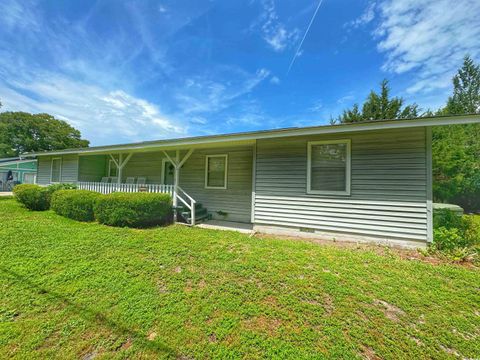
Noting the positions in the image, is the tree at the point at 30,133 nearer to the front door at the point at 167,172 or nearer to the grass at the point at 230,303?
the front door at the point at 167,172

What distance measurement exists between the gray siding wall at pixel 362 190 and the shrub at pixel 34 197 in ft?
31.2

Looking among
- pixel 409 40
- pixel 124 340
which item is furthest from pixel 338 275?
pixel 409 40

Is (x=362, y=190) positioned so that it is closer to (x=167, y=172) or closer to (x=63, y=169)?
(x=167, y=172)

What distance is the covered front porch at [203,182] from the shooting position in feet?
24.1

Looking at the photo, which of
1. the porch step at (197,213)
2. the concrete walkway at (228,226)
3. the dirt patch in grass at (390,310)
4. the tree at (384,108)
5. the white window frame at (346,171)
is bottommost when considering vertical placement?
the dirt patch in grass at (390,310)

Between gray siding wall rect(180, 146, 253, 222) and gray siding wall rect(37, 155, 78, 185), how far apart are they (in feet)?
25.0

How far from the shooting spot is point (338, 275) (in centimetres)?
338

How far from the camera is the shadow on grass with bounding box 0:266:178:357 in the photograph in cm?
208

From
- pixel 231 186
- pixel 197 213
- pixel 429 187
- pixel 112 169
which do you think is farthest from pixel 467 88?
pixel 112 169

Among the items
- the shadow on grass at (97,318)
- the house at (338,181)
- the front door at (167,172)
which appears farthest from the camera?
the front door at (167,172)

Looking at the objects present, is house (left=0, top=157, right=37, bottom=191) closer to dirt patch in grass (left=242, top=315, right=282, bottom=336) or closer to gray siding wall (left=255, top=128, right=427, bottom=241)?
gray siding wall (left=255, top=128, right=427, bottom=241)

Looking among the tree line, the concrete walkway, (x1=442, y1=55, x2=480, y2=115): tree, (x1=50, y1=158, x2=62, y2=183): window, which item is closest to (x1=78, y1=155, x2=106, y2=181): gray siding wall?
(x1=50, y1=158, x2=62, y2=183): window

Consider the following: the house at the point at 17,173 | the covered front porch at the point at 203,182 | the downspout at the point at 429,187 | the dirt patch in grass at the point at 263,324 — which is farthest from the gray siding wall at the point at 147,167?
the house at the point at 17,173

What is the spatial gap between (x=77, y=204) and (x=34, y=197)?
11.5 feet
